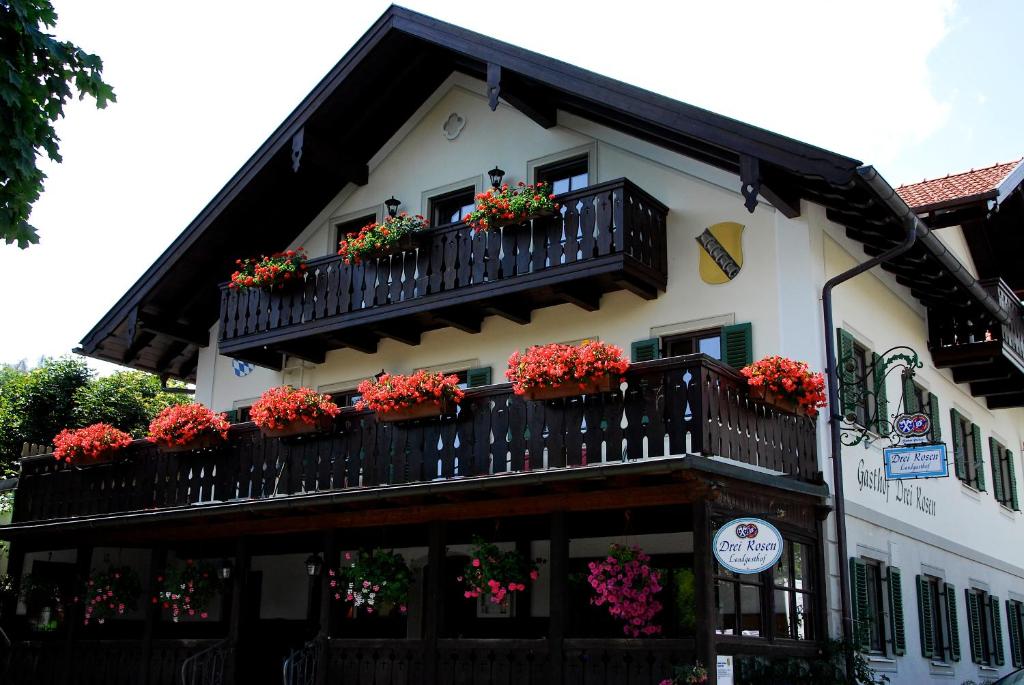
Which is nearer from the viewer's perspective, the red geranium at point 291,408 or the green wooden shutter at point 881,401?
the red geranium at point 291,408

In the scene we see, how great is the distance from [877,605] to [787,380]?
4166mm

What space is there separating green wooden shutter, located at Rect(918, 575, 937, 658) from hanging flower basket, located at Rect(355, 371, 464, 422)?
7595mm

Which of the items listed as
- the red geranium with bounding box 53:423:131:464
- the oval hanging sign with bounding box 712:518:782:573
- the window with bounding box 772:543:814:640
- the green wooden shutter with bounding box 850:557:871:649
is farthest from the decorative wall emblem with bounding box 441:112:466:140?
the oval hanging sign with bounding box 712:518:782:573

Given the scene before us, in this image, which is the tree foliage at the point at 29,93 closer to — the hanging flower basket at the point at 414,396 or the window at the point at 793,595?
the hanging flower basket at the point at 414,396

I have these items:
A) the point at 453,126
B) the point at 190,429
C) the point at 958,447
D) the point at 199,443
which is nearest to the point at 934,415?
the point at 958,447

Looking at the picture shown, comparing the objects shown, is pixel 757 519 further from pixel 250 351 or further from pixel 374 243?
pixel 250 351

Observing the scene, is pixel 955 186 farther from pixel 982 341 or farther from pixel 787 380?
pixel 787 380

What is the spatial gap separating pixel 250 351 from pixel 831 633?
33.2 ft

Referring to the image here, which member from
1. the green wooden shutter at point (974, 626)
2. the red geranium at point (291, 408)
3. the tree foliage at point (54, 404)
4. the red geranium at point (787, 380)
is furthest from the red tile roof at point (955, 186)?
the tree foliage at point (54, 404)

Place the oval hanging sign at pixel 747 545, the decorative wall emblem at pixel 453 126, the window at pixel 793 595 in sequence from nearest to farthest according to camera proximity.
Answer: the oval hanging sign at pixel 747 545, the window at pixel 793 595, the decorative wall emblem at pixel 453 126

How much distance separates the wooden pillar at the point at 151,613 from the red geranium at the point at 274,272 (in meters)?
4.24

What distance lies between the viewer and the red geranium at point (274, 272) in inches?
735

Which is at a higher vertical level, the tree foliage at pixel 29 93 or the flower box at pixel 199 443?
the tree foliage at pixel 29 93

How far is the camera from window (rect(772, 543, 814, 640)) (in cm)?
1372
